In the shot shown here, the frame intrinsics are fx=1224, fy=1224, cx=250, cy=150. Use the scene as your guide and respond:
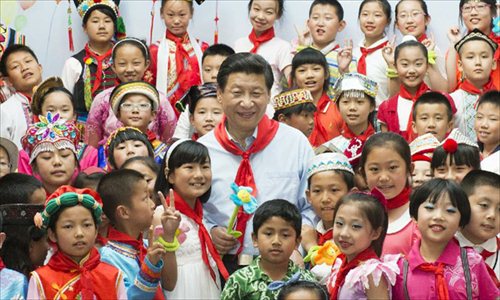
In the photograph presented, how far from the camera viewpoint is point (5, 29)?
8.48 m

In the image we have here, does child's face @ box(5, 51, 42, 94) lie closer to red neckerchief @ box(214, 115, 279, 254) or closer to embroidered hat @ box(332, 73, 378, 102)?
embroidered hat @ box(332, 73, 378, 102)

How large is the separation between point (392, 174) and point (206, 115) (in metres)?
1.63

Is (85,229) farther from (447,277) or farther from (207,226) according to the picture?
(447,277)

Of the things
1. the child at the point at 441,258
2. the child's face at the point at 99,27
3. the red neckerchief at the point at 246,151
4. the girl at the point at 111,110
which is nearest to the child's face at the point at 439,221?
the child at the point at 441,258

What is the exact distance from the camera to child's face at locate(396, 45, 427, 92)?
25.2 feet

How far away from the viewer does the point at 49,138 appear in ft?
20.9

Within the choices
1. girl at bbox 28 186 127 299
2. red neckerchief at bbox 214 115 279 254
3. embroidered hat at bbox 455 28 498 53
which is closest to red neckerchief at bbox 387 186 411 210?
red neckerchief at bbox 214 115 279 254

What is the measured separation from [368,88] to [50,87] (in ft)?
6.40

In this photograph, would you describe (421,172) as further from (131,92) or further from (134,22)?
(134,22)

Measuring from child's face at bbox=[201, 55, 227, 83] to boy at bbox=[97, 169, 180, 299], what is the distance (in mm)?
2465

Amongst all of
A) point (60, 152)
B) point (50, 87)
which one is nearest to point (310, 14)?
point (50, 87)

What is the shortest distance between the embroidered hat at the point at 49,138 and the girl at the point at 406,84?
209cm

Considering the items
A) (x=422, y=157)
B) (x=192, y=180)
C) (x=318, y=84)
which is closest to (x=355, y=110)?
(x=318, y=84)

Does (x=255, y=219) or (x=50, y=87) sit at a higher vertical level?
(x=50, y=87)
